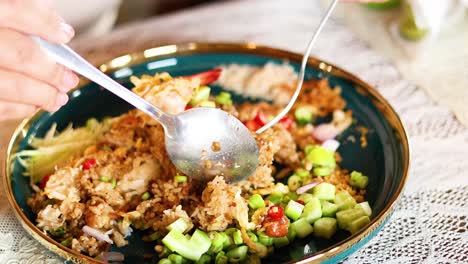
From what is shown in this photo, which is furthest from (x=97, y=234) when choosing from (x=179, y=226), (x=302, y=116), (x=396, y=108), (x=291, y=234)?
(x=396, y=108)

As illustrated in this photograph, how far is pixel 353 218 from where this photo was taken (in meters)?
1.12

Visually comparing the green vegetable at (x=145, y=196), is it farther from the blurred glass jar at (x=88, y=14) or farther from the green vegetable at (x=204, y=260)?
the blurred glass jar at (x=88, y=14)

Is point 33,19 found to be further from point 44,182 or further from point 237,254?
point 237,254

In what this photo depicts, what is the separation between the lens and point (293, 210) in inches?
44.8

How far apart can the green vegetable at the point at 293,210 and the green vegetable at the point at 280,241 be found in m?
0.05

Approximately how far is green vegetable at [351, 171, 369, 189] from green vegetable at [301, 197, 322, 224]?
131 millimetres

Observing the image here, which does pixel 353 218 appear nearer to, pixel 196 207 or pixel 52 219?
pixel 196 207

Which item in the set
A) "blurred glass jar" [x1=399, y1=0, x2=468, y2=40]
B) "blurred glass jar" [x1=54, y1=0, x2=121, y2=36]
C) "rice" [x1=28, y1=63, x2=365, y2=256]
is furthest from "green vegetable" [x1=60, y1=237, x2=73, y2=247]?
"blurred glass jar" [x1=399, y1=0, x2=468, y2=40]

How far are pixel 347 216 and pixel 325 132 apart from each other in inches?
12.6

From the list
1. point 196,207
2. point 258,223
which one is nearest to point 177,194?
point 196,207

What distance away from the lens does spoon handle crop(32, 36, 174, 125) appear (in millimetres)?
1032

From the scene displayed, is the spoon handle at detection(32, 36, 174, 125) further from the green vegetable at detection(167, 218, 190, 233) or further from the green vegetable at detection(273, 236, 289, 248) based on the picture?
the green vegetable at detection(273, 236, 289, 248)

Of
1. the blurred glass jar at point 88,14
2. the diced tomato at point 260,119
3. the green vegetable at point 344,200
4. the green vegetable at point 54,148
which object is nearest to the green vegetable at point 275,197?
the green vegetable at point 344,200

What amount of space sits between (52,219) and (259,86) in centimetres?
65
